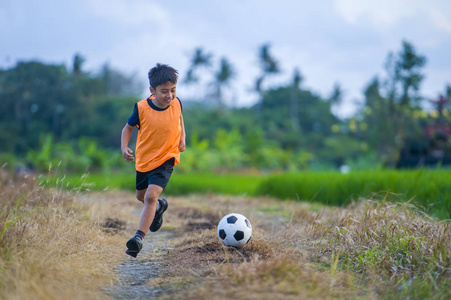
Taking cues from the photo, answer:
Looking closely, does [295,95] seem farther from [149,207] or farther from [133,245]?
[133,245]

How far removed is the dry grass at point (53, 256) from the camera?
7.87ft

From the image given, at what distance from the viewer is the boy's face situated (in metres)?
3.78

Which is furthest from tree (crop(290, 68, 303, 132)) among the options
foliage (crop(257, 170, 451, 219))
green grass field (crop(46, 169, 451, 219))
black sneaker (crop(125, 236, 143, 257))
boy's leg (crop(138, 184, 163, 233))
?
black sneaker (crop(125, 236, 143, 257))

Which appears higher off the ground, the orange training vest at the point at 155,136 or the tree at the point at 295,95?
the tree at the point at 295,95

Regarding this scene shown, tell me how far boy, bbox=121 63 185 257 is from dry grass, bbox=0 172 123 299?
0.65 m

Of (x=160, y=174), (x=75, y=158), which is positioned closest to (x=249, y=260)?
(x=160, y=174)

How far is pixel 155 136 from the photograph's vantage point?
389 cm

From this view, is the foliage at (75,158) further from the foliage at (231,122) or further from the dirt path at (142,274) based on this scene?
the dirt path at (142,274)

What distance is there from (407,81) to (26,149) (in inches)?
872

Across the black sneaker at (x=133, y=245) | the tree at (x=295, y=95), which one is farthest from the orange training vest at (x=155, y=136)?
the tree at (x=295, y=95)

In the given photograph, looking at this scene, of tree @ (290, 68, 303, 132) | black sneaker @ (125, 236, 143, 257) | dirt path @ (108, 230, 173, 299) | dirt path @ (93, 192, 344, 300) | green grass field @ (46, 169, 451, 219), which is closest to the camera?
dirt path @ (93, 192, 344, 300)

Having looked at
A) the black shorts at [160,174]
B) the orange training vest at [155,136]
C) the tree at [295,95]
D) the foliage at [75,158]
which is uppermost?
the tree at [295,95]

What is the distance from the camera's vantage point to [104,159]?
20109mm

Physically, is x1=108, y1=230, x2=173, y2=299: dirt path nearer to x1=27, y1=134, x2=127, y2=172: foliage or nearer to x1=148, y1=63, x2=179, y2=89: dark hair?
x1=148, y1=63, x2=179, y2=89: dark hair
